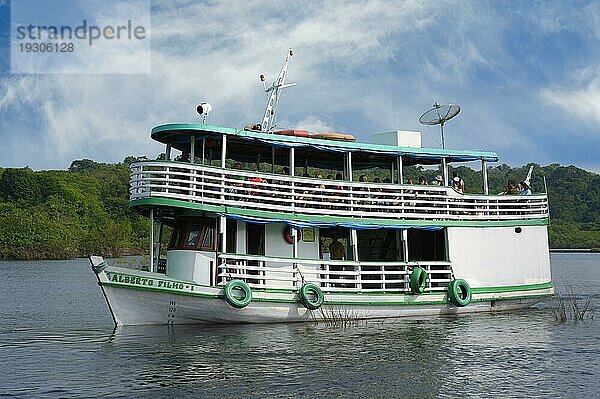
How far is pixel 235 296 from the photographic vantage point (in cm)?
1883

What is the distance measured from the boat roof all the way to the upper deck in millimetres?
27

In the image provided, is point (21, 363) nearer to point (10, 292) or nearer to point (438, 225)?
point (438, 225)

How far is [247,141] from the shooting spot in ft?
66.4

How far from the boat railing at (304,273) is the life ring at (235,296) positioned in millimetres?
327

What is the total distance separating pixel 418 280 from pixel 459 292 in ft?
5.30

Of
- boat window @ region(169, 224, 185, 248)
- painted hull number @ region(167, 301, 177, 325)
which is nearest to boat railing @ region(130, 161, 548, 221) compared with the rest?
boat window @ region(169, 224, 185, 248)

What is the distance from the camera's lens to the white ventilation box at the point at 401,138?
22.4 metres

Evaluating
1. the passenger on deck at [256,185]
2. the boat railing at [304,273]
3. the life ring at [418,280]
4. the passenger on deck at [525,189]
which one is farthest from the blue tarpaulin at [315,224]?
the passenger on deck at [525,189]

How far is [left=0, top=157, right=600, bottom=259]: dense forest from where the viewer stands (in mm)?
78938

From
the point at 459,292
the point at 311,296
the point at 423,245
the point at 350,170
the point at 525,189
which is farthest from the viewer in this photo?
the point at 525,189

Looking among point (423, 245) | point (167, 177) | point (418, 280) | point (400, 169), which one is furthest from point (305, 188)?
point (423, 245)

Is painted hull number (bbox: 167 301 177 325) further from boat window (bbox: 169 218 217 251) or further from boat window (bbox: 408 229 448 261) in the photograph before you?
boat window (bbox: 408 229 448 261)

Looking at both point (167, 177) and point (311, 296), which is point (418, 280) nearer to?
point (311, 296)

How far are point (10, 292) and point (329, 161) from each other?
72.1ft
